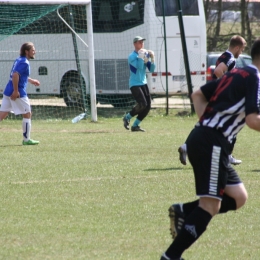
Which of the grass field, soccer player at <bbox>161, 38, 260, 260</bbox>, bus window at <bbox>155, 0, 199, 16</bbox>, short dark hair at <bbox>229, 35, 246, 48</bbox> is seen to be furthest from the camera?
bus window at <bbox>155, 0, 199, 16</bbox>

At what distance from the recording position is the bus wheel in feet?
67.1

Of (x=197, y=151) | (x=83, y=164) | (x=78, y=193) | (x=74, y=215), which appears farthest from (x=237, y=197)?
(x=83, y=164)

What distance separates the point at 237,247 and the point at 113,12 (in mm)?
16694

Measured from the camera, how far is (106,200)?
7.74 m

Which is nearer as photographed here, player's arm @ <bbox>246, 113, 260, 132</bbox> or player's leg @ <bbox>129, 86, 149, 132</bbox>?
player's arm @ <bbox>246, 113, 260, 132</bbox>

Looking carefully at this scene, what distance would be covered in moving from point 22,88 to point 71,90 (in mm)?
8349

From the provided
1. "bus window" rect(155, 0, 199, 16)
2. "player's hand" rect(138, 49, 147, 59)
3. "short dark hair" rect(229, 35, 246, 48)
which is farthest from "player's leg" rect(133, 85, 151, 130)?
"bus window" rect(155, 0, 199, 16)

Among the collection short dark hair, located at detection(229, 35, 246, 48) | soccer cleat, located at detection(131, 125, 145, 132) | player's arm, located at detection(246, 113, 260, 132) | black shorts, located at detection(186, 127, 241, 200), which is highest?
short dark hair, located at detection(229, 35, 246, 48)

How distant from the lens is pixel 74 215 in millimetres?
6980

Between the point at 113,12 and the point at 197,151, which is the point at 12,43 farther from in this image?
the point at 197,151

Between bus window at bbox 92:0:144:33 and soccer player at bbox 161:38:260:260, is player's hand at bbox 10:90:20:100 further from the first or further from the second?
bus window at bbox 92:0:144:33

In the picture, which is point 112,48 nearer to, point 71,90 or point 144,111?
point 71,90

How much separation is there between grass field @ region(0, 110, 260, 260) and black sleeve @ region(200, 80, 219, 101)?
4.11ft

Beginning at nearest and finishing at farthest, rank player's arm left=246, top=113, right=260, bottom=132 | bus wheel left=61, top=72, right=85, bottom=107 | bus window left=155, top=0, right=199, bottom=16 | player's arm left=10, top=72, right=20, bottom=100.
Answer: player's arm left=246, top=113, right=260, bottom=132 < player's arm left=10, top=72, right=20, bottom=100 < bus wheel left=61, top=72, right=85, bottom=107 < bus window left=155, top=0, right=199, bottom=16
